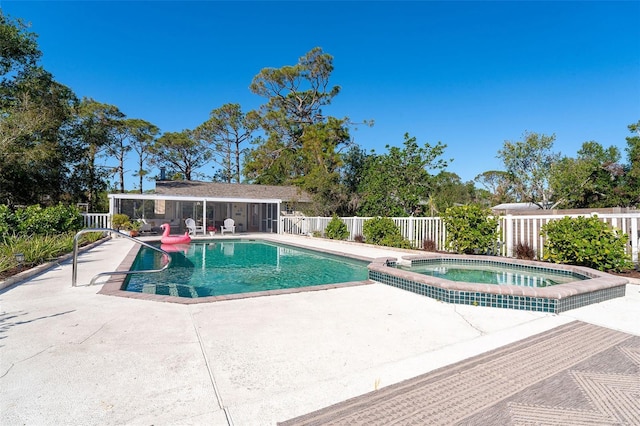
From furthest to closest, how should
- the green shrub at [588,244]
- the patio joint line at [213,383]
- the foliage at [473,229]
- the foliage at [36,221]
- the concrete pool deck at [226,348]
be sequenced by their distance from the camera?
1. the foliage at [473,229]
2. the foliage at [36,221]
3. the green shrub at [588,244]
4. the concrete pool deck at [226,348]
5. the patio joint line at [213,383]

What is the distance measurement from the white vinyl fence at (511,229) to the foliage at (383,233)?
320mm

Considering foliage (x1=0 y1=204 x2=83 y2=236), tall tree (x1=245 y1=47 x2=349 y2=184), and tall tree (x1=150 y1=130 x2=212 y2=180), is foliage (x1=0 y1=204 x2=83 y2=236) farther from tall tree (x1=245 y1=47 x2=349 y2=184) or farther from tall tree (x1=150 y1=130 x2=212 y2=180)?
tall tree (x1=150 y1=130 x2=212 y2=180)

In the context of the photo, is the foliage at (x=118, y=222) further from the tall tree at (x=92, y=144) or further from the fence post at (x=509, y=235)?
the fence post at (x=509, y=235)

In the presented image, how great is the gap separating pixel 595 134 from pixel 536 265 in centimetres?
3139

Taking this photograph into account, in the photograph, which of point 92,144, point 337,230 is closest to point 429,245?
point 337,230

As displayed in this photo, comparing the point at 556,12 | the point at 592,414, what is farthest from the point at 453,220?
the point at 556,12

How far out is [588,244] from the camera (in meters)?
6.59

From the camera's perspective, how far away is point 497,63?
18.7 m

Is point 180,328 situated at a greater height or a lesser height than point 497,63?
lesser

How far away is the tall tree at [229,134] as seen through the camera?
106ft

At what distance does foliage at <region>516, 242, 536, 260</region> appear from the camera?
852 centimetres

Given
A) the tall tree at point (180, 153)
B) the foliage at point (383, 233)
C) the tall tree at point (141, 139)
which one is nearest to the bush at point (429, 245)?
the foliage at point (383, 233)

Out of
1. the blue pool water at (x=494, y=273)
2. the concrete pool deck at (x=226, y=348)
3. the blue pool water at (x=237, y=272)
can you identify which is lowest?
the blue pool water at (x=237, y=272)

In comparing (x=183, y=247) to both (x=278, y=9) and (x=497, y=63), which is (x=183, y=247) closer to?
(x=278, y=9)
